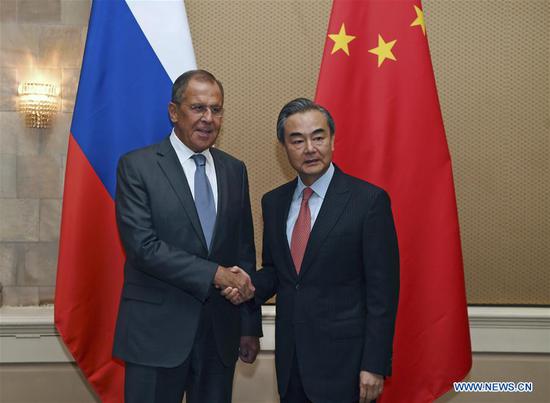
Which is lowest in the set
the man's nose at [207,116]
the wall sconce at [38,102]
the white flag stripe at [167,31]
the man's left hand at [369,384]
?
the man's left hand at [369,384]

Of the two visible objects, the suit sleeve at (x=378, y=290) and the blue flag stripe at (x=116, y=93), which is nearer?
the suit sleeve at (x=378, y=290)

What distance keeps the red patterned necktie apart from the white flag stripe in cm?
113

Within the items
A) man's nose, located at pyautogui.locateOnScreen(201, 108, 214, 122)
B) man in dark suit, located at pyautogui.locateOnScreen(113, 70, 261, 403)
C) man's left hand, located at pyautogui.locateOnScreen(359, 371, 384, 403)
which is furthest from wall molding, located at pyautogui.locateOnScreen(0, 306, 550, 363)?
man's nose, located at pyautogui.locateOnScreen(201, 108, 214, 122)

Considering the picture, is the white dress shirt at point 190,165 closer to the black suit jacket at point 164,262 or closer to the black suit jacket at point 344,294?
the black suit jacket at point 164,262

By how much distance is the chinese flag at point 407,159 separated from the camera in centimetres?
278

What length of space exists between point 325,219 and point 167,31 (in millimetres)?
1427

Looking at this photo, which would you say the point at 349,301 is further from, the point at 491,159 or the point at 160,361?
the point at 491,159

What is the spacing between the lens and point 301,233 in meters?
2.15

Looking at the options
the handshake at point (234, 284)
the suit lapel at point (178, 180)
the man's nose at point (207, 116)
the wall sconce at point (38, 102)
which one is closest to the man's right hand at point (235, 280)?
the handshake at point (234, 284)

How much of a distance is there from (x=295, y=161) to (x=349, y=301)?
55 centimetres

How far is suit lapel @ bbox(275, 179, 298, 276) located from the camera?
7.04 ft

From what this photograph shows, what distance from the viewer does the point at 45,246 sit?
3.59 metres

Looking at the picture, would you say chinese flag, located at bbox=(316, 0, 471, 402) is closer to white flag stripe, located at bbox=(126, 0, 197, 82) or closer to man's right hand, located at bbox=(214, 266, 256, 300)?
white flag stripe, located at bbox=(126, 0, 197, 82)

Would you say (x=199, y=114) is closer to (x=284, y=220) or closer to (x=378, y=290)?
(x=284, y=220)
